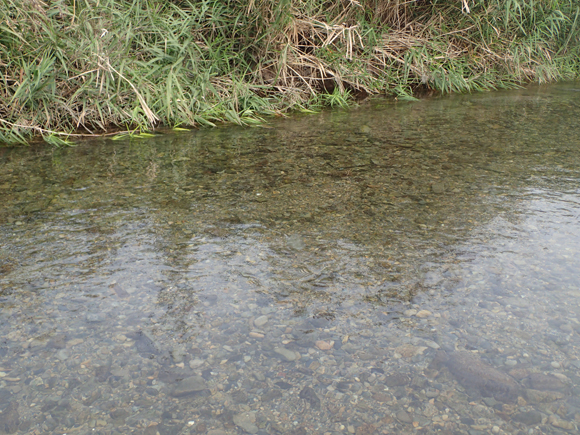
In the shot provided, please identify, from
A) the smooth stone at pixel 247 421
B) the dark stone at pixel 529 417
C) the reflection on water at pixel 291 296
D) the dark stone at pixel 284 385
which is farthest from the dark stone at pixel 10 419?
the dark stone at pixel 529 417

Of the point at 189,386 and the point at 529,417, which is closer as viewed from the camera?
the point at 529,417

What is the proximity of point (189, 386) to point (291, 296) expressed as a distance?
0.49 m

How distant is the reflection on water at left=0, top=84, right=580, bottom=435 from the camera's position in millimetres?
1292

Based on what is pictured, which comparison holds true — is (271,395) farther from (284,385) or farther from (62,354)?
(62,354)

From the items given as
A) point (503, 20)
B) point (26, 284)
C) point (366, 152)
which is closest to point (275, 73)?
point (366, 152)

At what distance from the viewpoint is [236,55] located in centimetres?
459

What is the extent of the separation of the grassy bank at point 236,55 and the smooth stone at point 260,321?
8.78 ft

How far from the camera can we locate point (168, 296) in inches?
68.9

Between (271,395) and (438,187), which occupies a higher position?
(438,187)

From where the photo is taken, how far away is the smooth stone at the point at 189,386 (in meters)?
1.33

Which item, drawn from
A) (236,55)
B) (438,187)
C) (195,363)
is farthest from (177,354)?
(236,55)

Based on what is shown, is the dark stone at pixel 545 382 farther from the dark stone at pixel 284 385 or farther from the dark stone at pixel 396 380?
the dark stone at pixel 284 385

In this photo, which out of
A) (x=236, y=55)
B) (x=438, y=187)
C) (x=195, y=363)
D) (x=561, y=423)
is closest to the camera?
(x=561, y=423)

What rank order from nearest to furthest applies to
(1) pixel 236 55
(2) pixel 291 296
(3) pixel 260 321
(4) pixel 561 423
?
(4) pixel 561 423, (3) pixel 260 321, (2) pixel 291 296, (1) pixel 236 55
